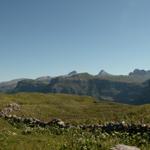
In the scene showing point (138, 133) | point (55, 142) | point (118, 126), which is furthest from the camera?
point (118, 126)

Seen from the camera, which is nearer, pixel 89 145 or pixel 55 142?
pixel 89 145

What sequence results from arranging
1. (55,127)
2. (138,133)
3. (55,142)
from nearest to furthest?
(55,142) → (138,133) → (55,127)

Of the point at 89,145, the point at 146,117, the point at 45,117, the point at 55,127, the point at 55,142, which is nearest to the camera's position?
the point at 89,145

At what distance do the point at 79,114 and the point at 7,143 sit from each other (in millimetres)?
28928

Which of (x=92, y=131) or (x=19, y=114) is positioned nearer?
(x=92, y=131)

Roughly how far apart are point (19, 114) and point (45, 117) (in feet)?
15.6

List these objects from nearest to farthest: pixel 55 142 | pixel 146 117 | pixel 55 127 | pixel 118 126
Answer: pixel 55 142 → pixel 118 126 → pixel 55 127 → pixel 146 117

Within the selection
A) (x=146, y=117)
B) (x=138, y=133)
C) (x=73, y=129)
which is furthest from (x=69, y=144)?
(x=146, y=117)

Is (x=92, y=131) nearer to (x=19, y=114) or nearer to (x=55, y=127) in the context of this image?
(x=55, y=127)

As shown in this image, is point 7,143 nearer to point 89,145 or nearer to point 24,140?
point 24,140

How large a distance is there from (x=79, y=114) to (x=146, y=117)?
606 inches

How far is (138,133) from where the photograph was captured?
34156mm

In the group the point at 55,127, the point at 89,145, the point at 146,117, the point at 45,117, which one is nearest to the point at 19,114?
the point at 45,117

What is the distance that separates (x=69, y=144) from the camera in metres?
30.4
